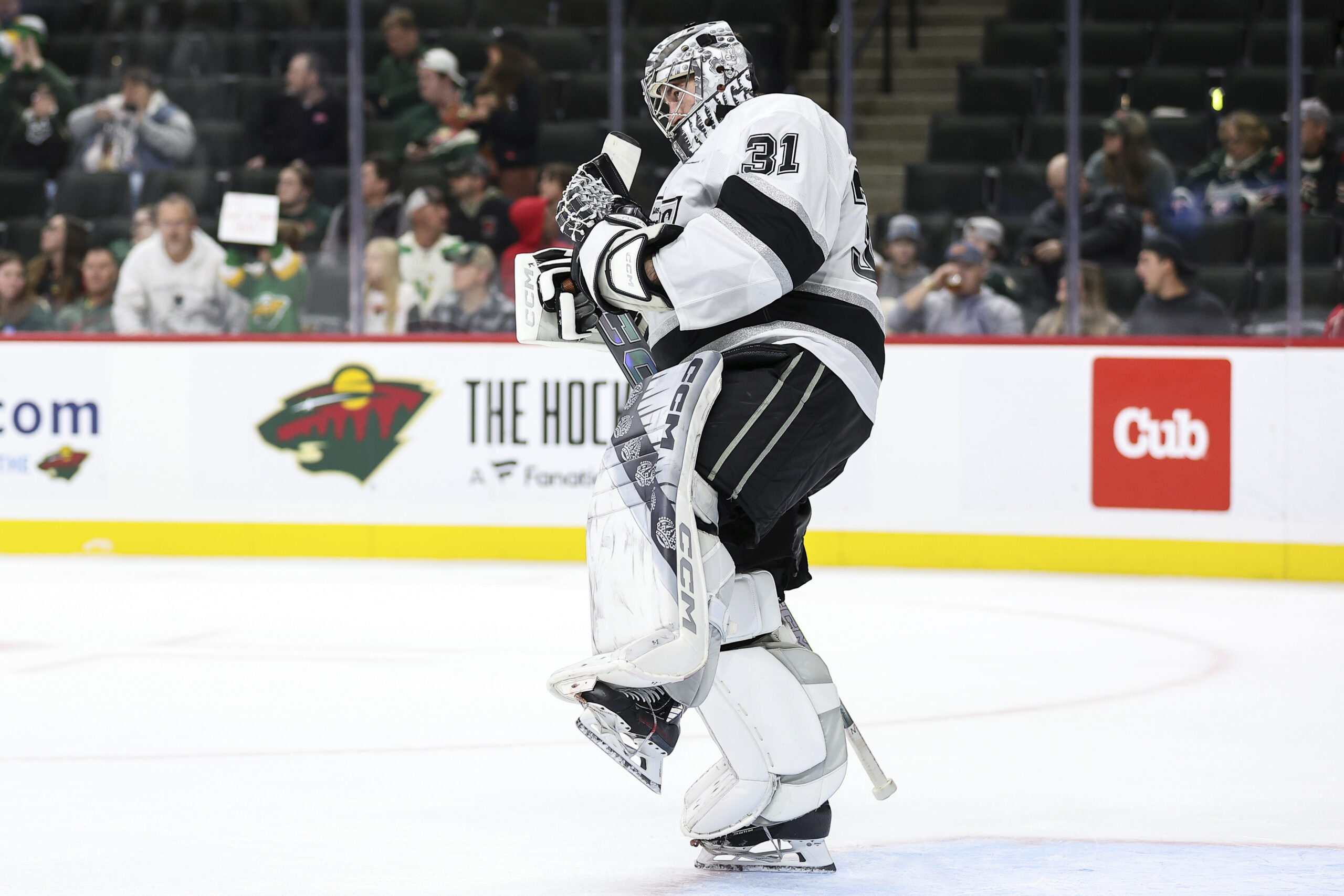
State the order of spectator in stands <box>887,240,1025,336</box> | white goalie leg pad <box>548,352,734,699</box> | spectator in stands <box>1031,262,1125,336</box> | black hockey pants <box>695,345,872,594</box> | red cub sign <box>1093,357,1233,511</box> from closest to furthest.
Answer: white goalie leg pad <box>548,352,734,699</box> < black hockey pants <box>695,345,872,594</box> < red cub sign <box>1093,357,1233,511</box> < spectator in stands <box>1031,262,1125,336</box> < spectator in stands <box>887,240,1025,336</box>

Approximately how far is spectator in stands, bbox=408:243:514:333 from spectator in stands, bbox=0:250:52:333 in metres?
1.50

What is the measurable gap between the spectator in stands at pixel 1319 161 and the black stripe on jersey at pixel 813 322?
4.34 meters

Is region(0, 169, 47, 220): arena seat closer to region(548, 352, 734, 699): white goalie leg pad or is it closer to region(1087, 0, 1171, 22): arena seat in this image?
region(1087, 0, 1171, 22): arena seat

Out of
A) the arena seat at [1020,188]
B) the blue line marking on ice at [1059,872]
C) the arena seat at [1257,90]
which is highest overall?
the arena seat at [1257,90]

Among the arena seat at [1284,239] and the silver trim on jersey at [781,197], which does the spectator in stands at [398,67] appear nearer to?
the arena seat at [1284,239]

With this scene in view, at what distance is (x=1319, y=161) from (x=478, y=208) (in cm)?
305

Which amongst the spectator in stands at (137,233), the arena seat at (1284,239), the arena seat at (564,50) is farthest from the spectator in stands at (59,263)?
the arena seat at (1284,239)

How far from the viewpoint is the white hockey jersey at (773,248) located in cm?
249

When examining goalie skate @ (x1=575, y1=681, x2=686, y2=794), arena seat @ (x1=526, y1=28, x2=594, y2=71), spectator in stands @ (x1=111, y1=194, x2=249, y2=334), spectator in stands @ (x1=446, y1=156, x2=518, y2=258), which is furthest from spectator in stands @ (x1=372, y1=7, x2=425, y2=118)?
goalie skate @ (x1=575, y1=681, x2=686, y2=794)

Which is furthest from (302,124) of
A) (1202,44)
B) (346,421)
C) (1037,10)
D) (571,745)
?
(571,745)

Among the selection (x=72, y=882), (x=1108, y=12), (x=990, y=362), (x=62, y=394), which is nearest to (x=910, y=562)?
(x=990, y=362)

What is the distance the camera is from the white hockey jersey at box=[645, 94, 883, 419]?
2.49 meters

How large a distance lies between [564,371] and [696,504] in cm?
440

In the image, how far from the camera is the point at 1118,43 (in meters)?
6.91
